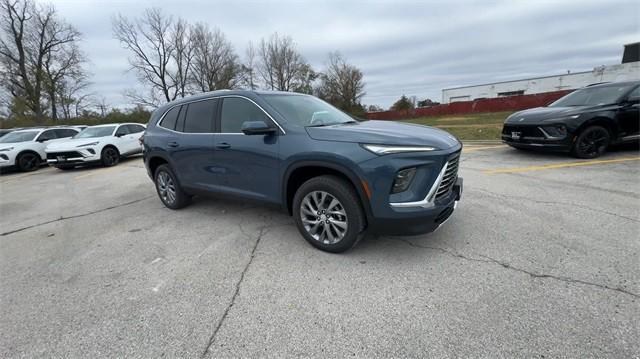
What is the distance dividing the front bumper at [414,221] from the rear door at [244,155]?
3.95 ft

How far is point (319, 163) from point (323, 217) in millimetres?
550

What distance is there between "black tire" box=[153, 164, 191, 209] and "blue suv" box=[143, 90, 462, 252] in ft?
1.14

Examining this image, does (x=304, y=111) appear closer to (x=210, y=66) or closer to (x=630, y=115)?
(x=630, y=115)

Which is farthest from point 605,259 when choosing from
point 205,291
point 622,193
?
point 205,291

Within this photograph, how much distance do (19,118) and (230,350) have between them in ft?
129

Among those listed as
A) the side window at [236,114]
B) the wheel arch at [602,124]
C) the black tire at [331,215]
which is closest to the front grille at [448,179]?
the black tire at [331,215]

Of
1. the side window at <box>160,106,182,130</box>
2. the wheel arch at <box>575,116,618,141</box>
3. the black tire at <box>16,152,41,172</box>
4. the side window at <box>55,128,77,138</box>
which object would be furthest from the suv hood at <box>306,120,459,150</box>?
the side window at <box>55,128,77,138</box>

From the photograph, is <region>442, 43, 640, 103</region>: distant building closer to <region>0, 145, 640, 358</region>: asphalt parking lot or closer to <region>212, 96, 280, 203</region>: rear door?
<region>0, 145, 640, 358</region>: asphalt parking lot

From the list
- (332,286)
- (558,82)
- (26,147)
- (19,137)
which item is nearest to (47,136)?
(19,137)

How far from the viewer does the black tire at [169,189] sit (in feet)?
14.7

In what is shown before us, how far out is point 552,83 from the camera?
40062mm

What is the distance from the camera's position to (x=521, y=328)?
6.23 feet

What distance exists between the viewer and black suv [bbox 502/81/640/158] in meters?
6.12

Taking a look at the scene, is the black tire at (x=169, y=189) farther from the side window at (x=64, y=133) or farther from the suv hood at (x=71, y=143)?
the side window at (x=64, y=133)
